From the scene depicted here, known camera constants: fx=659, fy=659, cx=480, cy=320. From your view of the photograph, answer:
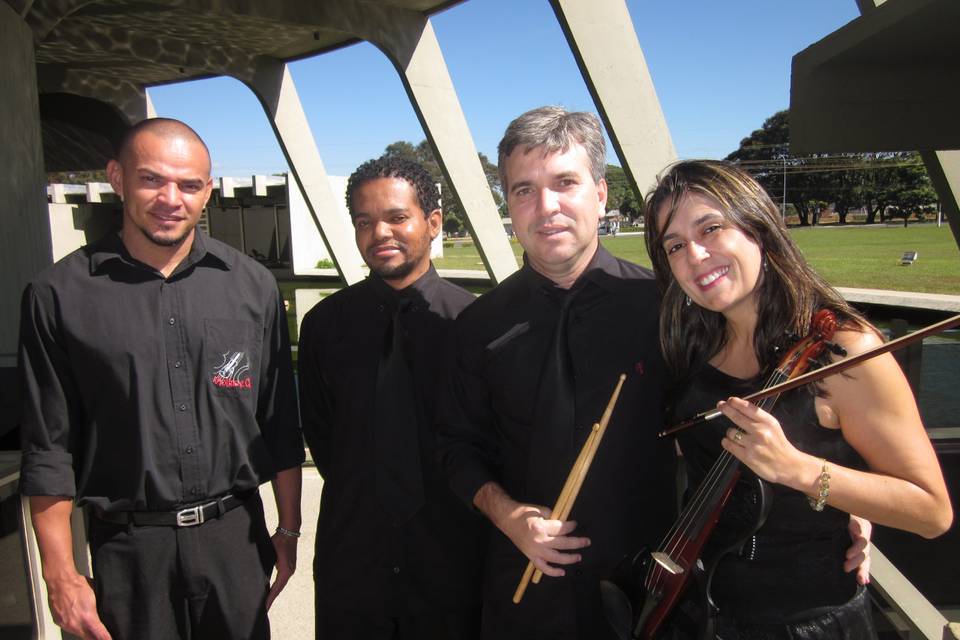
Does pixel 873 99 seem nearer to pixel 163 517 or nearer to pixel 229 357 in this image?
pixel 229 357

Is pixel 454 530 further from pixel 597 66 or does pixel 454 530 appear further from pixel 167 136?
pixel 597 66

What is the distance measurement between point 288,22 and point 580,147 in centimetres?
1099

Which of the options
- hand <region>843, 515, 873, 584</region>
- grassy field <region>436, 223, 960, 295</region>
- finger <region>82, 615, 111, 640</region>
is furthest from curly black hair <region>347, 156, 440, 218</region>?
grassy field <region>436, 223, 960, 295</region>

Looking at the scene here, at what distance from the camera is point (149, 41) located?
45.2ft

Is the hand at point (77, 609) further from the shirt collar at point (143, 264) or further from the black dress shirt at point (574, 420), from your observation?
the black dress shirt at point (574, 420)

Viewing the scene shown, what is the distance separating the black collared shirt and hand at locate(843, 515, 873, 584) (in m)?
1.71

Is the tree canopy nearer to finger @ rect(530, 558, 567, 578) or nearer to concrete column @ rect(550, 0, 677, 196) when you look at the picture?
concrete column @ rect(550, 0, 677, 196)

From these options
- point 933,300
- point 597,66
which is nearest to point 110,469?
point 597,66

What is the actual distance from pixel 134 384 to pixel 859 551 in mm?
1999

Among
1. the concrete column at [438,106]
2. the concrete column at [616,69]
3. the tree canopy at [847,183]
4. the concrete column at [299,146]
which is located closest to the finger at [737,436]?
the concrete column at [616,69]

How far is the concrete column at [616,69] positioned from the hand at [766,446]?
255 inches

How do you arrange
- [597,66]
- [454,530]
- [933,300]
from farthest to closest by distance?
[933,300]
[597,66]
[454,530]

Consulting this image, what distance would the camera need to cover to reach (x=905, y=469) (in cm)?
134

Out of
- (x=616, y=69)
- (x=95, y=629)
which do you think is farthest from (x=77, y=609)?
(x=616, y=69)
